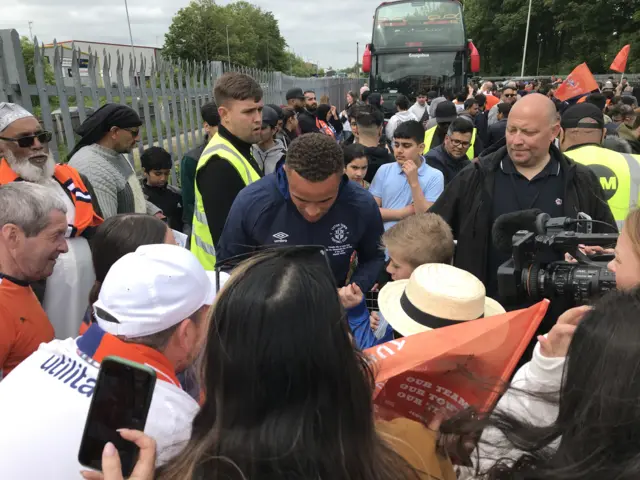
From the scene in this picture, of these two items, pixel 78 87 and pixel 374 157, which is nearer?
pixel 78 87

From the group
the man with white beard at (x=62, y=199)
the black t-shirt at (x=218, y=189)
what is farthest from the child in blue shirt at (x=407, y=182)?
the man with white beard at (x=62, y=199)

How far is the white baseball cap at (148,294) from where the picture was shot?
146 cm

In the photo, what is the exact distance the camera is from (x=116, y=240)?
207cm

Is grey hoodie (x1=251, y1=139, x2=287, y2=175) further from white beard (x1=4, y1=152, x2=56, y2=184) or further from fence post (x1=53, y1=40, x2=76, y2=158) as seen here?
white beard (x1=4, y1=152, x2=56, y2=184)

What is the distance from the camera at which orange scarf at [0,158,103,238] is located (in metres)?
2.75

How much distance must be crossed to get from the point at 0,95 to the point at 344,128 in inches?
352

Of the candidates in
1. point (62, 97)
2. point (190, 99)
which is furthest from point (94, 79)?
point (190, 99)

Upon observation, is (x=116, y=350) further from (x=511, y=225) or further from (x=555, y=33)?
(x=555, y=33)

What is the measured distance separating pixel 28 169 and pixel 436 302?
7.98ft

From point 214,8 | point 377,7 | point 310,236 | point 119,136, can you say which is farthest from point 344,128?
point 214,8

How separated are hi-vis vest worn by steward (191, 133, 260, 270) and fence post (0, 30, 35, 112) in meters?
1.86

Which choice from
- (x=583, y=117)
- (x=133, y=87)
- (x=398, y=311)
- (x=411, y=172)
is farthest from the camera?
(x=133, y=87)

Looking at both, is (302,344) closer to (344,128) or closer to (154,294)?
(154,294)

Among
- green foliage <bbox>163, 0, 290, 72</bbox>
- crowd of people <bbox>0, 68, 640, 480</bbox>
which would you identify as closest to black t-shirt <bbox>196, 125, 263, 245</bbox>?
crowd of people <bbox>0, 68, 640, 480</bbox>
